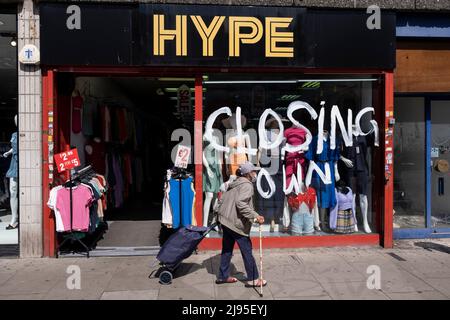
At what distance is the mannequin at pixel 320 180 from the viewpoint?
810cm

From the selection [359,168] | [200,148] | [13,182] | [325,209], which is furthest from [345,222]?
[13,182]

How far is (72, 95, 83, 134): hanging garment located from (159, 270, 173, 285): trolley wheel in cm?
363

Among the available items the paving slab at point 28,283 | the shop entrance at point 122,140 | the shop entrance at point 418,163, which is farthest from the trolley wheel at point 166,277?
the shop entrance at point 418,163

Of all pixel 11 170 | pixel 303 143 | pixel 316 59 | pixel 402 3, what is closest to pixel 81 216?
pixel 11 170

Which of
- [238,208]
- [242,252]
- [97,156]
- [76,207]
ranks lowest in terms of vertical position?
[242,252]

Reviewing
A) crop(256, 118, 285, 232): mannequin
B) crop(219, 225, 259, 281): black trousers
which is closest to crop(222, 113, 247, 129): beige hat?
crop(256, 118, 285, 232): mannequin

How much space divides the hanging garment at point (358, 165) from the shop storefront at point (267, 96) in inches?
0.7

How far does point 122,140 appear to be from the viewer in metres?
10.3

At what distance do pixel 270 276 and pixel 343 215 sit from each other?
238 centimetres

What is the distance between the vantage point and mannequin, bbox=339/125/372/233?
816cm

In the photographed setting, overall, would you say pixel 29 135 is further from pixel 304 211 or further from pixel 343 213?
pixel 343 213

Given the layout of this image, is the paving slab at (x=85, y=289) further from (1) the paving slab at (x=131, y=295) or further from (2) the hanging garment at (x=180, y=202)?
(2) the hanging garment at (x=180, y=202)

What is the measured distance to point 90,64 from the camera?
732 cm
